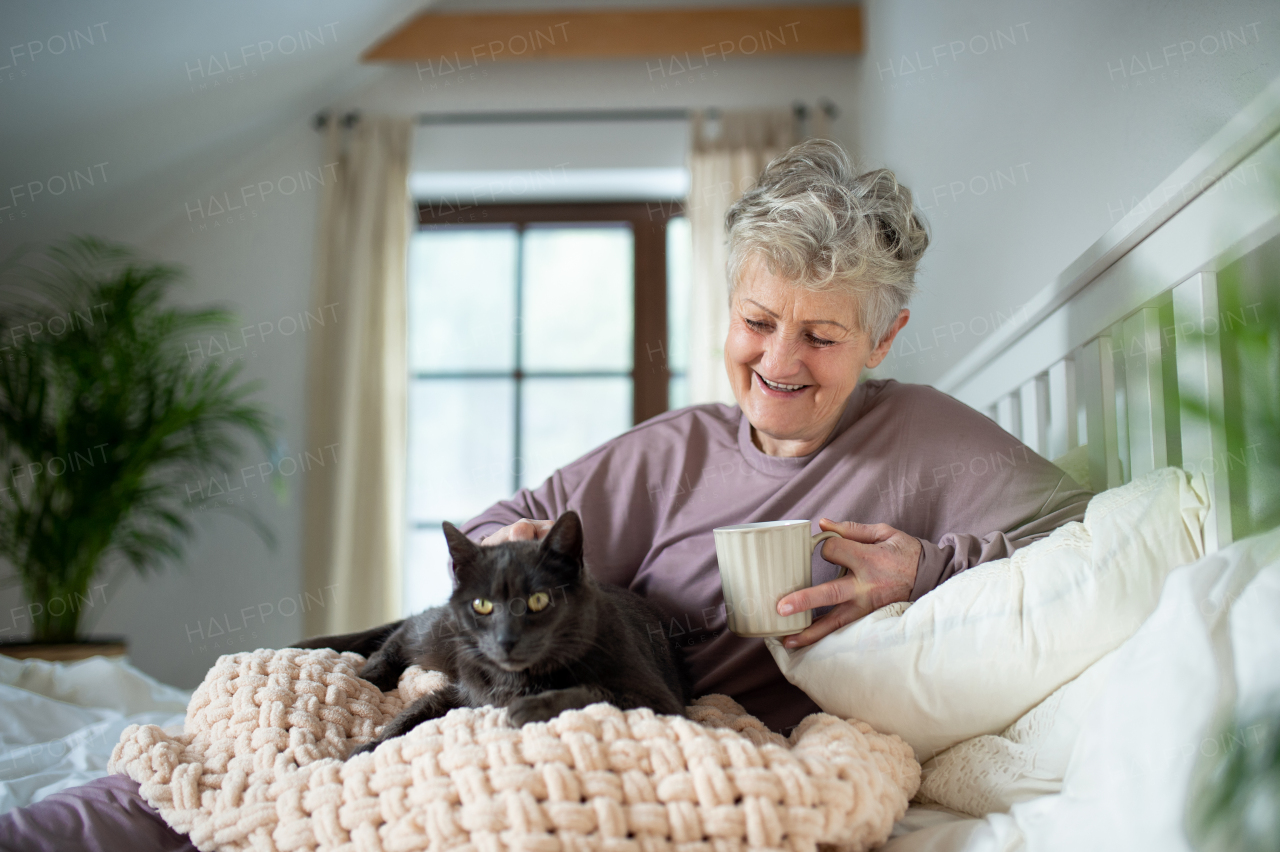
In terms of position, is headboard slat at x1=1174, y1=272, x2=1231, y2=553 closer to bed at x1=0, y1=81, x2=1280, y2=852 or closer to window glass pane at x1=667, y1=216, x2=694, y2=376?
bed at x1=0, y1=81, x2=1280, y2=852

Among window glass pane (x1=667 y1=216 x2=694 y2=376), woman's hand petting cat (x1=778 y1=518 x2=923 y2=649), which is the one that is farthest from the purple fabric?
window glass pane (x1=667 y1=216 x2=694 y2=376)

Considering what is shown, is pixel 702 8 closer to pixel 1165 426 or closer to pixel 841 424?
pixel 841 424

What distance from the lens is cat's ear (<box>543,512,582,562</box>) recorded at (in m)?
0.96

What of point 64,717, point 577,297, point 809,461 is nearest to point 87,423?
point 64,717

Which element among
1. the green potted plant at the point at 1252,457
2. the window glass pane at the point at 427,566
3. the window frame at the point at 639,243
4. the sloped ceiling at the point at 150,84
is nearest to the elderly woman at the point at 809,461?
the green potted plant at the point at 1252,457

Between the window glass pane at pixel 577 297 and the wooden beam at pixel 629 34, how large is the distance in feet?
2.73

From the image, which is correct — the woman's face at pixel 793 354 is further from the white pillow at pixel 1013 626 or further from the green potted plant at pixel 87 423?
the green potted plant at pixel 87 423

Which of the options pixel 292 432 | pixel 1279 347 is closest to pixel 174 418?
pixel 292 432

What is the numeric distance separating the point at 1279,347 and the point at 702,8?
13.2ft

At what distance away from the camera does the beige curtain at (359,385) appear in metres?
3.84

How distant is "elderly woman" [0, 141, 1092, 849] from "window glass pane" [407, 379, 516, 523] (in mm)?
2822

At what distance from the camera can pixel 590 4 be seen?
3.95 metres

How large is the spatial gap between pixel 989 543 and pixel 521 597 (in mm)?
584

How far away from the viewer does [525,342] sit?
429 cm
